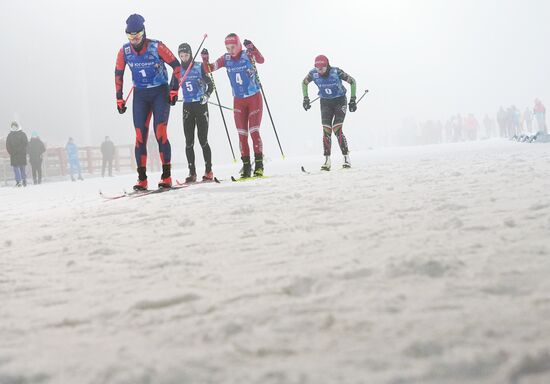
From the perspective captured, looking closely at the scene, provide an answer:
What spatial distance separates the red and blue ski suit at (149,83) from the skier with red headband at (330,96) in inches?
108

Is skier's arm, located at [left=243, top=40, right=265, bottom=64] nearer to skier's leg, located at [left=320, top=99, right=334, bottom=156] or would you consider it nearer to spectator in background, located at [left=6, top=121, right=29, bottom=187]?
skier's leg, located at [left=320, top=99, right=334, bottom=156]

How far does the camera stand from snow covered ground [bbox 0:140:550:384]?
4.58 feet

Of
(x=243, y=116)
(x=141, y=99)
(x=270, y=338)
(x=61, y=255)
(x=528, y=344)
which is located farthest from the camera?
(x=243, y=116)

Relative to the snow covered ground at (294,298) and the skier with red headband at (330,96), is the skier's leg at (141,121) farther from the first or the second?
the snow covered ground at (294,298)

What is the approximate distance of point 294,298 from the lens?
1.90 metres

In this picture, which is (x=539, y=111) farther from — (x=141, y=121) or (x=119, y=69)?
(x=119, y=69)

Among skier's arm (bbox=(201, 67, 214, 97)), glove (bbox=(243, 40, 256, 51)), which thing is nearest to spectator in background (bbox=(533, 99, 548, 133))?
glove (bbox=(243, 40, 256, 51))

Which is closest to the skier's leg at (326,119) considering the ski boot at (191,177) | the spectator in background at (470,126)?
the ski boot at (191,177)

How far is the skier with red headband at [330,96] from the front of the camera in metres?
8.55

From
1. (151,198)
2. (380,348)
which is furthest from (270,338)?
(151,198)

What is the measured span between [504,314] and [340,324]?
484 mm

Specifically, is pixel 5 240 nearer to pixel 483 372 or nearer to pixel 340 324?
pixel 340 324

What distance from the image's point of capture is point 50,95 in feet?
241

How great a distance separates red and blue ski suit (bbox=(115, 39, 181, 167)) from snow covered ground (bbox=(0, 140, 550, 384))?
3172 mm
